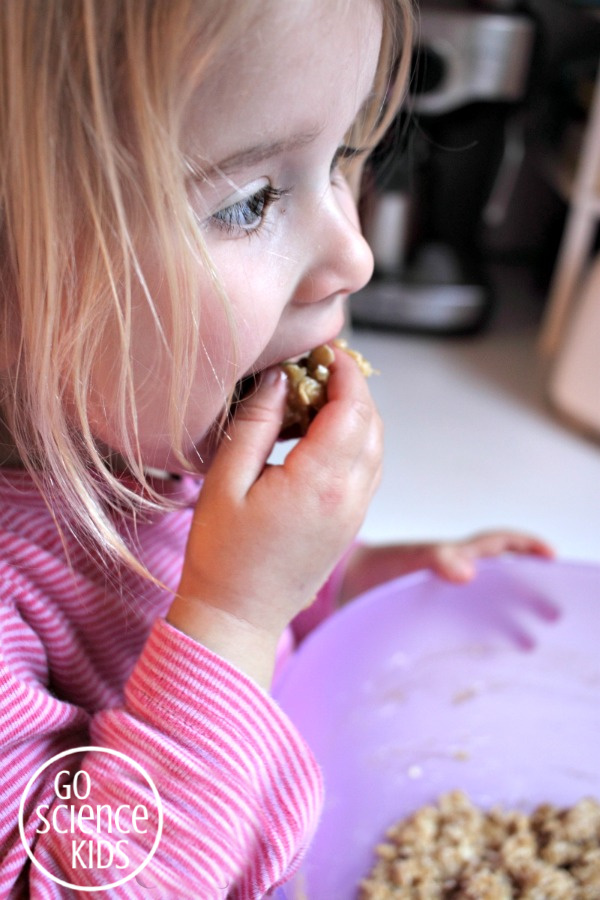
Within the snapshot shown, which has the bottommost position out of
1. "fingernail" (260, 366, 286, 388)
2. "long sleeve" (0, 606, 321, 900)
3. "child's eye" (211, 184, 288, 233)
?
"long sleeve" (0, 606, 321, 900)

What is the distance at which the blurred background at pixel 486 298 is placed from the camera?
3.06 feet

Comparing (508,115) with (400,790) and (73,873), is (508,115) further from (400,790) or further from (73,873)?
(73,873)

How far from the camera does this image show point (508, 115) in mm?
1124

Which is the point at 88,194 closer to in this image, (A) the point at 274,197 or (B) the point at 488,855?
(A) the point at 274,197

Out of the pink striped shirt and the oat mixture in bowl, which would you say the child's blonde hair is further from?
the oat mixture in bowl

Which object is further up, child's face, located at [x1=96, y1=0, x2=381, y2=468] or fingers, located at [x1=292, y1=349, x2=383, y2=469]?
child's face, located at [x1=96, y1=0, x2=381, y2=468]

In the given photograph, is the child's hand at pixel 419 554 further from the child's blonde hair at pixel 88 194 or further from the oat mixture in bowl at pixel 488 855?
the child's blonde hair at pixel 88 194

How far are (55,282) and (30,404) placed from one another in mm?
76

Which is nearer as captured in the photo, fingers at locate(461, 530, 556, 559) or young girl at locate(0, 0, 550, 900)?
young girl at locate(0, 0, 550, 900)

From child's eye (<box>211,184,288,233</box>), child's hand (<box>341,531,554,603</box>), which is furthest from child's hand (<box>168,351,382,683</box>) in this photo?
child's hand (<box>341,531,554,603</box>)

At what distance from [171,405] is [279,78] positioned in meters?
0.17

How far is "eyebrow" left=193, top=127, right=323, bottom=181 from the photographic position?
14.1 inches

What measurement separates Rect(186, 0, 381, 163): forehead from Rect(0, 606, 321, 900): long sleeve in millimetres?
262

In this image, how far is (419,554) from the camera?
723 millimetres
